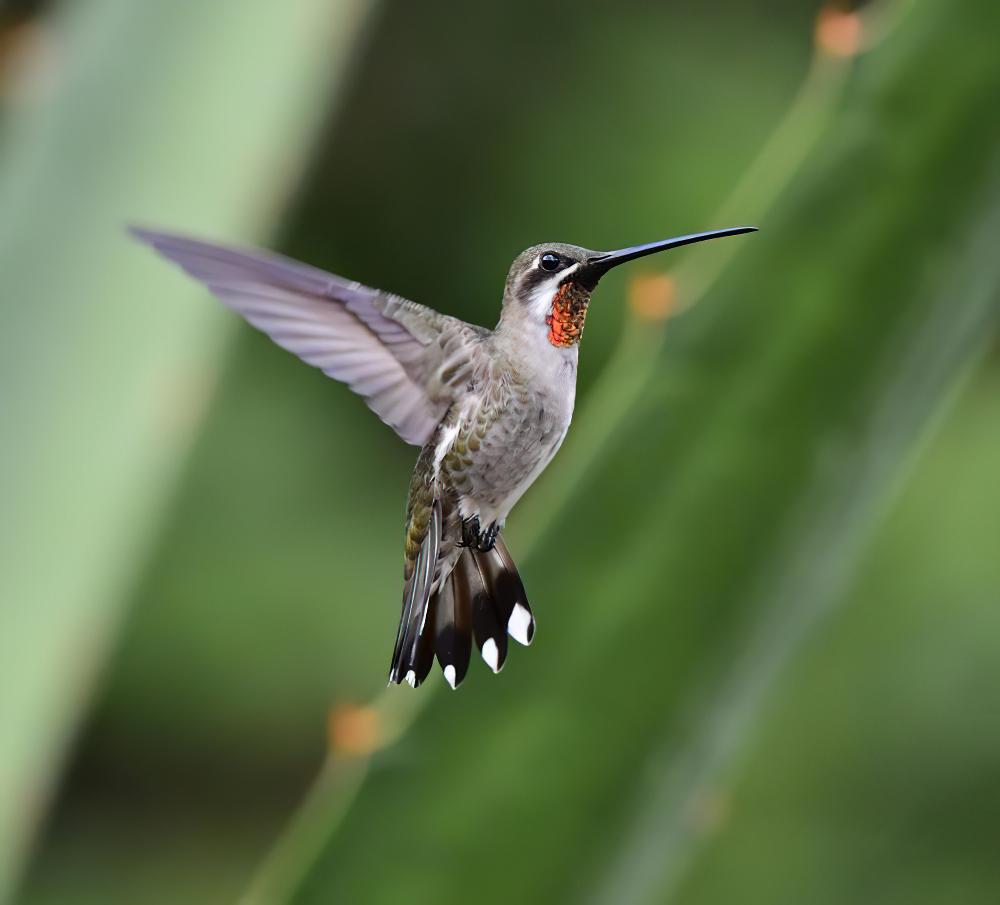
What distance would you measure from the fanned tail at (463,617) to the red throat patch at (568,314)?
0.14 m

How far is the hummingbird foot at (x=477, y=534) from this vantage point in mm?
769

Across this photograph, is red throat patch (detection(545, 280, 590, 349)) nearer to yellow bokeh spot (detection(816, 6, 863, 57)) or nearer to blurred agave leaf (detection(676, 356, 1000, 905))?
yellow bokeh spot (detection(816, 6, 863, 57))

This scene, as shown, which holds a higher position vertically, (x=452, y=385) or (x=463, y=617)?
(x=452, y=385)

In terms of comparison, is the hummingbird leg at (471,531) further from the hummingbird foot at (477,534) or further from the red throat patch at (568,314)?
the red throat patch at (568,314)

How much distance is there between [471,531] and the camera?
0.77 metres

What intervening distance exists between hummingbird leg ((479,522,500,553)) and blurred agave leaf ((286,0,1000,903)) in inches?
2.7

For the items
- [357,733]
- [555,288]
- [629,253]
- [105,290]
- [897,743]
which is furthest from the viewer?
[897,743]

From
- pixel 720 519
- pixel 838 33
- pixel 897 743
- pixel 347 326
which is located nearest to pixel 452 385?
pixel 347 326

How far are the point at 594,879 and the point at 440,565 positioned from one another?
0.95 ft

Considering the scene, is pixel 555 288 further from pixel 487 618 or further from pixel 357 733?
pixel 357 733

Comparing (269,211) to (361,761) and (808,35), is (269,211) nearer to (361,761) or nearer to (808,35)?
(361,761)

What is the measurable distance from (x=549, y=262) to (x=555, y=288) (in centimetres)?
2

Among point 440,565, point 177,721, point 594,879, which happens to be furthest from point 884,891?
point 440,565

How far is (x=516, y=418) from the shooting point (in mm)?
744
